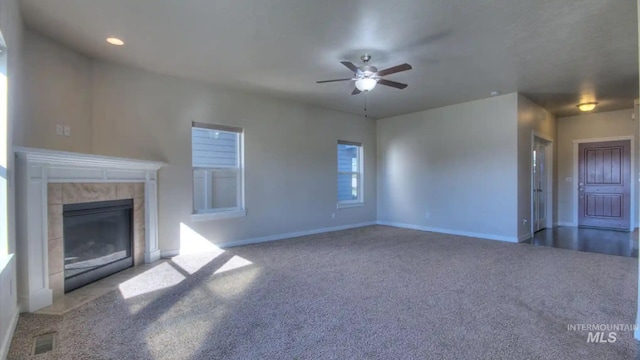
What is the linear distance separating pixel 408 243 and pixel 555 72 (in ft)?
10.9

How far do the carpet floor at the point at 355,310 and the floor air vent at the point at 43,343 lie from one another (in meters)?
0.04

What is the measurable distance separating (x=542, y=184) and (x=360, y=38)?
20.2ft

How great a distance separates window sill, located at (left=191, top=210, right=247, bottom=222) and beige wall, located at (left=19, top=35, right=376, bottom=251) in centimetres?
7

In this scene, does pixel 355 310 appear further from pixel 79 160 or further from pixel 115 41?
pixel 115 41

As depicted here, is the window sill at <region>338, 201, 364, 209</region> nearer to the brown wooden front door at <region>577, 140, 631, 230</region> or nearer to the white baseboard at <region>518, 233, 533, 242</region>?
the white baseboard at <region>518, 233, 533, 242</region>

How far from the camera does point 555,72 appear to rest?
4.61 m

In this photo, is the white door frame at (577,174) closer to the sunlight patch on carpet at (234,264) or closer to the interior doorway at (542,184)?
the interior doorway at (542,184)

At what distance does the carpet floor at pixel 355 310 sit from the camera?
219 cm

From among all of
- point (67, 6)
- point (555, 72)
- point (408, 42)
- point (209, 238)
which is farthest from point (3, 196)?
point (555, 72)

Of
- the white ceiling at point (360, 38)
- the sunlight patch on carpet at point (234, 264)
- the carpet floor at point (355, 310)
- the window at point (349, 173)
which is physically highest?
the white ceiling at point (360, 38)

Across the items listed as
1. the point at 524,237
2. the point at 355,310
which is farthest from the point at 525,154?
the point at 355,310

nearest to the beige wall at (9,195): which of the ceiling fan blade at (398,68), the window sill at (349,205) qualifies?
the ceiling fan blade at (398,68)

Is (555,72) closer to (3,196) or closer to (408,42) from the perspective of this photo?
(408,42)

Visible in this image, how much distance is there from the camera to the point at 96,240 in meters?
3.69
